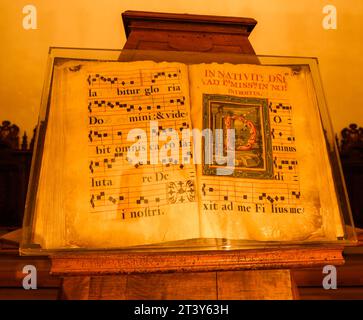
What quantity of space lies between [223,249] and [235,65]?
19.5 inches

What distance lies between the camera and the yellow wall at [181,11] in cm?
222

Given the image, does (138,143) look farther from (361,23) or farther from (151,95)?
(361,23)

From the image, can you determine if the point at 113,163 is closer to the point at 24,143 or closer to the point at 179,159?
the point at 179,159

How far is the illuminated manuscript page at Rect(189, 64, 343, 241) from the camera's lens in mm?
940

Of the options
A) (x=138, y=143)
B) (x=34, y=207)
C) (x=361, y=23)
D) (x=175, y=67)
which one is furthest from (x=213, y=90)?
(x=361, y=23)

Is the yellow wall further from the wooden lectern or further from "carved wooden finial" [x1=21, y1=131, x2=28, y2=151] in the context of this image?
the wooden lectern

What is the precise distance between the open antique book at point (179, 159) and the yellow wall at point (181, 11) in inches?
Answer: 48.5

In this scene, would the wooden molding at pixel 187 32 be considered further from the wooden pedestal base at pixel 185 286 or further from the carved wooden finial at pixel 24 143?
the carved wooden finial at pixel 24 143

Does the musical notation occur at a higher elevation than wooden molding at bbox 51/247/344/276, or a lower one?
higher

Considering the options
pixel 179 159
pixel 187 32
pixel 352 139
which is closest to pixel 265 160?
pixel 179 159

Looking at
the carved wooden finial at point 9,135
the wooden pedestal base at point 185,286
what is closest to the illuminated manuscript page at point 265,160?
the wooden pedestal base at point 185,286

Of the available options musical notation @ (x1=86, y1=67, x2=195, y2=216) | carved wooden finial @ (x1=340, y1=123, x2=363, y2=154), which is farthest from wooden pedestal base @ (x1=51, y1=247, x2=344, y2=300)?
carved wooden finial @ (x1=340, y1=123, x2=363, y2=154)

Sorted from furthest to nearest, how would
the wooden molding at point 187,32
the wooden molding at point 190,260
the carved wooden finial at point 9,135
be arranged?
the carved wooden finial at point 9,135, the wooden molding at point 187,32, the wooden molding at point 190,260

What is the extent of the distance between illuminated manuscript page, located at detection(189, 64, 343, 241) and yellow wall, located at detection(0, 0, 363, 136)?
131 cm
